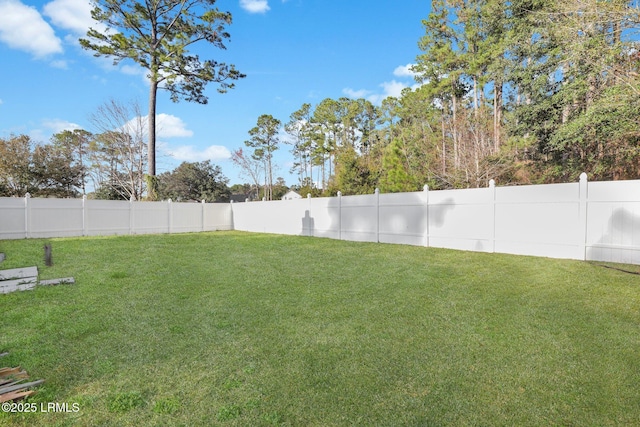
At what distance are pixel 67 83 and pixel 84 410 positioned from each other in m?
16.2

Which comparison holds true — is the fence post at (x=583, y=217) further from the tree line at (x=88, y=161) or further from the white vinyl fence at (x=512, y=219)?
the tree line at (x=88, y=161)

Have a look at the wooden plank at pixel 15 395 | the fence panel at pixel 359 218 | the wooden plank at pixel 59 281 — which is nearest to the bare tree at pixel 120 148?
the fence panel at pixel 359 218

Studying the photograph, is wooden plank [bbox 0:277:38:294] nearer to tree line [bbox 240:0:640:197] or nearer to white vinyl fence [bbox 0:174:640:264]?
white vinyl fence [bbox 0:174:640:264]

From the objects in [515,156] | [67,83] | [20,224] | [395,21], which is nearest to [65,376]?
[20,224]

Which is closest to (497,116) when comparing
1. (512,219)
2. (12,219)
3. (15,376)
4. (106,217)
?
(512,219)

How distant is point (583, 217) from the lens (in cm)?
578

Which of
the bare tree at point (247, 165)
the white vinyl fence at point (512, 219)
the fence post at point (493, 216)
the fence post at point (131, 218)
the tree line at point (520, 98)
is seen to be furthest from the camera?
the bare tree at point (247, 165)

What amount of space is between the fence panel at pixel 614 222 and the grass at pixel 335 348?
608 millimetres

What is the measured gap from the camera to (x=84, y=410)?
181 cm

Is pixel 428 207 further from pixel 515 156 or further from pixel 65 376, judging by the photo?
pixel 65 376

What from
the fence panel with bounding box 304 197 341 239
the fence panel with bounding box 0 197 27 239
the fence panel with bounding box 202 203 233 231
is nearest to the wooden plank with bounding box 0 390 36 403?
the fence panel with bounding box 304 197 341 239

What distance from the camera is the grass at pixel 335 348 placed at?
5.97 ft

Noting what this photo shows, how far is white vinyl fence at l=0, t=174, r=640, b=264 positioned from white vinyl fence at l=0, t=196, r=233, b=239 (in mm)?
29

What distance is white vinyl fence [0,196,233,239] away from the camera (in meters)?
10.4
